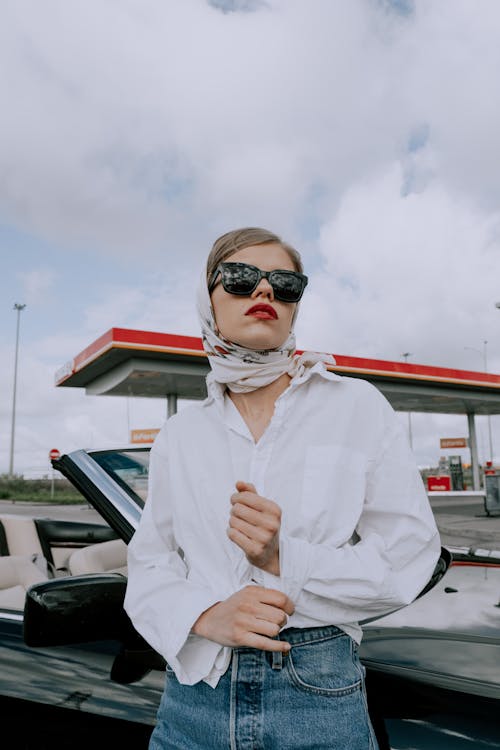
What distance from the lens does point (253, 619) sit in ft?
3.37

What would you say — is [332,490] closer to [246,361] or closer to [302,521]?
[302,521]

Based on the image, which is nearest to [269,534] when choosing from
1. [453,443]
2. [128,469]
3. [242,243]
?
[242,243]

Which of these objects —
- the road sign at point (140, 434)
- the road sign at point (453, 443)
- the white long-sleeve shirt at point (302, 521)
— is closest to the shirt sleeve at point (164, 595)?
the white long-sleeve shirt at point (302, 521)

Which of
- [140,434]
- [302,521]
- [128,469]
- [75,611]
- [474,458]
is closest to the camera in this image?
[302,521]

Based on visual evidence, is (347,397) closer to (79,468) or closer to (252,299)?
(252,299)

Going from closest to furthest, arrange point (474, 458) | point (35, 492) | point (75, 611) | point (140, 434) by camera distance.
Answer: point (75, 611) < point (474, 458) < point (140, 434) < point (35, 492)

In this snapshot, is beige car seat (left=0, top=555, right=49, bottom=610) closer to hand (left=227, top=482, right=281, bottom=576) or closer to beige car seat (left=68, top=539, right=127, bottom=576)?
beige car seat (left=68, top=539, right=127, bottom=576)

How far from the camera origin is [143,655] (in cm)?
176

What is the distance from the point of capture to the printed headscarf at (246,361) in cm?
132

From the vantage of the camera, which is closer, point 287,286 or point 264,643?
point 264,643

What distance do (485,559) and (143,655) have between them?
1651 mm

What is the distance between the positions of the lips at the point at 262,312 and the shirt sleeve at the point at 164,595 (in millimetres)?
372

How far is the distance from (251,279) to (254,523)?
0.54 metres

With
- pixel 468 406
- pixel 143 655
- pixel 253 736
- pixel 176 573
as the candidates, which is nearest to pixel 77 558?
pixel 143 655
